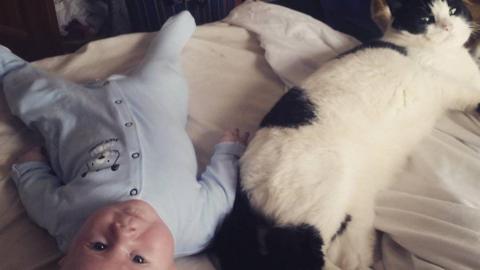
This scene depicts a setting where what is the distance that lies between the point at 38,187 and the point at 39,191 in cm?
1

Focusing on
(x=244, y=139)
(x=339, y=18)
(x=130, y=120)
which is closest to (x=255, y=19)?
(x=339, y=18)

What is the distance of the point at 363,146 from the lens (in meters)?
1.06

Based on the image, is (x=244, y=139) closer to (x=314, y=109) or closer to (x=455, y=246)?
(x=314, y=109)

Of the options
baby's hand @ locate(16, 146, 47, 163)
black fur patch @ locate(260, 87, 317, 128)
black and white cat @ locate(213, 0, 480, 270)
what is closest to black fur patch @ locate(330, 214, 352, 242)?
black and white cat @ locate(213, 0, 480, 270)

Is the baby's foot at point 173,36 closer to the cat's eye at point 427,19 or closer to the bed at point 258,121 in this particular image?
the bed at point 258,121

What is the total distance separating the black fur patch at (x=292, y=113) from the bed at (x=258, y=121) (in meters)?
0.15

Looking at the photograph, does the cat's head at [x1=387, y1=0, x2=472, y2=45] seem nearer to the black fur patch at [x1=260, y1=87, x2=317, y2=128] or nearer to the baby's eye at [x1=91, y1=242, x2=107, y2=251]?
the black fur patch at [x1=260, y1=87, x2=317, y2=128]

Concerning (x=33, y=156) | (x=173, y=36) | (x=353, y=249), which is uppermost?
(x=173, y=36)

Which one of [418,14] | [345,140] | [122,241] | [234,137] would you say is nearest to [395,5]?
[418,14]

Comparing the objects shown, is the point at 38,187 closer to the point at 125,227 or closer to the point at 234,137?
the point at 125,227

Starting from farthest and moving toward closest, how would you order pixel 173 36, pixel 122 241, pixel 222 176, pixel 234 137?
pixel 173 36
pixel 234 137
pixel 222 176
pixel 122 241

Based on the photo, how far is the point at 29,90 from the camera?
110 cm

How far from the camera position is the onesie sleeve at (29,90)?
3.55 feet

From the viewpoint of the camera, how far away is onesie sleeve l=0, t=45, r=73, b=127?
1.08 meters
